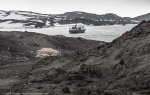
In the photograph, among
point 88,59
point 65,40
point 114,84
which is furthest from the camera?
point 65,40

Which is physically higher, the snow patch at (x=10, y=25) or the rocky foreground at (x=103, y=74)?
the rocky foreground at (x=103, y=74)

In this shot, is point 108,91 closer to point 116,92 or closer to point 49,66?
point 116,92

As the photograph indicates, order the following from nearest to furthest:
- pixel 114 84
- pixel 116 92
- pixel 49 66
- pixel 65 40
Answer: pixel 116 92 < pixel 114 84 < pixel 49 66 < pixel 65 40

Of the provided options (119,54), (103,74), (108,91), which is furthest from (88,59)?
(108,91)

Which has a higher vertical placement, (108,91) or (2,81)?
(108,91)

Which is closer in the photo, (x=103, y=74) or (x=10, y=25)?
(x=103, y=74)

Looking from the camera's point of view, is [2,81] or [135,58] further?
[2,81]

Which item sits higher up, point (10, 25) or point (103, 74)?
point (103, 74)

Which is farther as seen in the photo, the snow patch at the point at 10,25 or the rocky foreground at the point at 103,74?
the snow patch at the point at 10,25

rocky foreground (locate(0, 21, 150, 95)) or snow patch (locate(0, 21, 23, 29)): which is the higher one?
rocky foreground (locate(0, 21, 150, 95))

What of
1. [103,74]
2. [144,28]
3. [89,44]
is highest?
[144,28]

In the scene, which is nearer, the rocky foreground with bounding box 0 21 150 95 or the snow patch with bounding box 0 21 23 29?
the rocky foreground with bounding box 0 21 150 95
